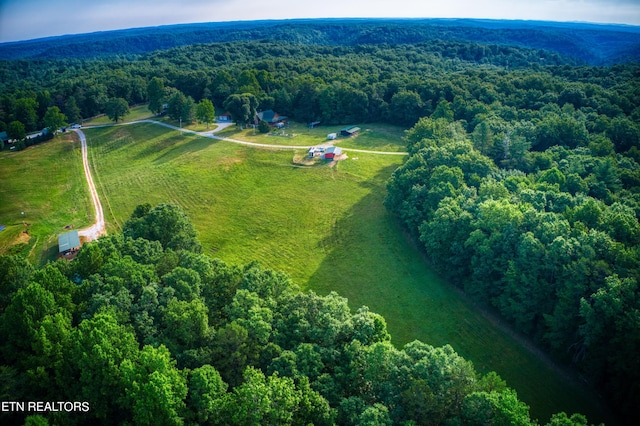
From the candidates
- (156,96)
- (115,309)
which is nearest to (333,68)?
(156,96)

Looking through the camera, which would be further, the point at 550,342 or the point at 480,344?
the point at 480,344

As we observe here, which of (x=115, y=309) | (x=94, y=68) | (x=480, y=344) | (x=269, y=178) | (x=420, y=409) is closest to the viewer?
(x=420, y=409)

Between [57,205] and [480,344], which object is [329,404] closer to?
[480,344]

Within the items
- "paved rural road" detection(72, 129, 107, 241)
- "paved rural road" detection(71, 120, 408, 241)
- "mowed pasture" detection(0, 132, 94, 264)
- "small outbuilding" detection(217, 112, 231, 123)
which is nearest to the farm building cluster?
"paved rural road" detection(71, 120, 408, 241)

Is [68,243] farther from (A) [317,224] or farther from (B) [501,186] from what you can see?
(B) [501,186]

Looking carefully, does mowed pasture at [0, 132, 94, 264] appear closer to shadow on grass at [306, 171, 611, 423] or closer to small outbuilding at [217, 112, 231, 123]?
small outbuilding at [217, 112, 231, 123]

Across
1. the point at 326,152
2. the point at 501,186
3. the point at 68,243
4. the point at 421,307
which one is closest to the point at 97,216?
the point at 68,243
